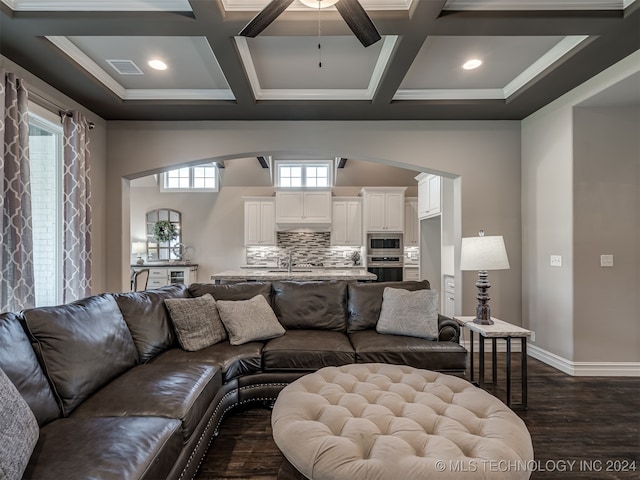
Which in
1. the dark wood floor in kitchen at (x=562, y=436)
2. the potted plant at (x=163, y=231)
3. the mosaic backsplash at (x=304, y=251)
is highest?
the potted plant at (x=163, y=231)

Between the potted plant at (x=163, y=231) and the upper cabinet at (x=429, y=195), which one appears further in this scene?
the potted plant at (x=163, y=231)

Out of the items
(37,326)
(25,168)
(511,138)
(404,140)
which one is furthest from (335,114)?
(37,326)

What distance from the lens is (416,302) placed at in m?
3.07

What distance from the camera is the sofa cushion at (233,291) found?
130 inches

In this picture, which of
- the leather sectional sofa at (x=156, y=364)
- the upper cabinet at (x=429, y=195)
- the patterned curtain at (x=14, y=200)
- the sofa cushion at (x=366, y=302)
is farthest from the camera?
the upper cabinet at (x=429, y=195)

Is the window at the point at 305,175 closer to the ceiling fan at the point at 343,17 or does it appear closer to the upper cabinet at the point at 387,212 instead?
the upper cabinet at the point at 387,212

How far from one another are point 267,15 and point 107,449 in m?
2.15

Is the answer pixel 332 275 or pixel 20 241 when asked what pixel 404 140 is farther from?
pixel 20 241

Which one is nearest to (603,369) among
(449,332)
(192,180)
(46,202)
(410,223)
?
(449,332)

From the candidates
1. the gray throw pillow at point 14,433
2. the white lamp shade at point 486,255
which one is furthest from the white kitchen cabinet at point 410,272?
the gray throw pillow at point 14,433

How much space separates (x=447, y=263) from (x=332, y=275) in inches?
65.1

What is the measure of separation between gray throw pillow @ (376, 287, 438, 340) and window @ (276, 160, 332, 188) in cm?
527

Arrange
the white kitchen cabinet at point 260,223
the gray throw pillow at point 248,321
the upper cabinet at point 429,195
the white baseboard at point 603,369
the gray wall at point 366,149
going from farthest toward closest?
the white kitchen cabinet at point 260,223
the upper cabinet at point 429,195
the gray wall at point 366,149
the white baseboard at point 603,369
the gray throw pillow at point 248,321

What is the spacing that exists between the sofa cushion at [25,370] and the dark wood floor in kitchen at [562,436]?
2.80ft
